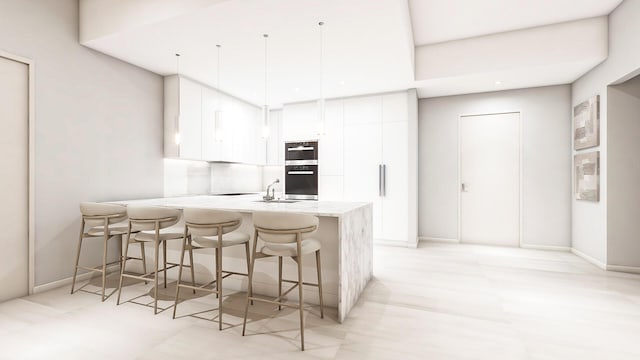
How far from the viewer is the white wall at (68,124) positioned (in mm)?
3074

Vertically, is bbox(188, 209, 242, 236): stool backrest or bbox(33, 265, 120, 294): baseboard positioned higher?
bbox(188, 209, 242, 236): stool backrest

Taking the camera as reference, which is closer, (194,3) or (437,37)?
A: (194,3)

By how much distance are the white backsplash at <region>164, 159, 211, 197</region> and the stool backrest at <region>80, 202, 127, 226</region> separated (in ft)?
5.10

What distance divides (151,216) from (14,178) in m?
1.52

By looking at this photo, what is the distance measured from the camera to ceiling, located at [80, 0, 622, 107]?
2.85 metres

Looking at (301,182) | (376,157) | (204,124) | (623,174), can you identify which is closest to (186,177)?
(204,124)

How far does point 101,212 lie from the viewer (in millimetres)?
2957

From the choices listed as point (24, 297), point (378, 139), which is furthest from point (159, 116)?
point (378, 139)

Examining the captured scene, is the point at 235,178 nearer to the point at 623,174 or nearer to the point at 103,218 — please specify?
the point at 103,218

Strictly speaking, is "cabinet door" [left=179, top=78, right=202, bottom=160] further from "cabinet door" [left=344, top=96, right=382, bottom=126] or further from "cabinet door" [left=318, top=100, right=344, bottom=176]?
"cabinet door" [left=344, top=96, right=382, bottom=126]

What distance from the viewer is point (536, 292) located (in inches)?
124

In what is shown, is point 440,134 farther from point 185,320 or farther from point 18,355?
point 18,355

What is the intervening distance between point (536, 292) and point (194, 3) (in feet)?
14.4

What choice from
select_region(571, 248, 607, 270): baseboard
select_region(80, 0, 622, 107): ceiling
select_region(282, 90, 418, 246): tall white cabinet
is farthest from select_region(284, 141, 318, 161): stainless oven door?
A: select_region(571, 248, 607, 270): baseboard
